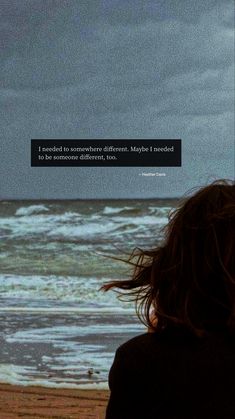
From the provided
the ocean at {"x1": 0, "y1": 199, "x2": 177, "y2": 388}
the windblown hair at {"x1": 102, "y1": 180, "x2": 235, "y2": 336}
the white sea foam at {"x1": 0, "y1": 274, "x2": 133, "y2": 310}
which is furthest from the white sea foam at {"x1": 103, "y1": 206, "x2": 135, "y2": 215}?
the windblown hair at {"x1": 102, "y1": 180, "x2": 235, "y2": 336}

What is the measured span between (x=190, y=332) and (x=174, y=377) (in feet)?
0.18

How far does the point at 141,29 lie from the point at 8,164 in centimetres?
100

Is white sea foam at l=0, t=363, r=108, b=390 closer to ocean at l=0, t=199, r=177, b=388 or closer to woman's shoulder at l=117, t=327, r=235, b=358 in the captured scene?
ocean at l=0, t=199, r=177, b=388

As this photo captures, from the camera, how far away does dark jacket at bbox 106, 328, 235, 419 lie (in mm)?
882

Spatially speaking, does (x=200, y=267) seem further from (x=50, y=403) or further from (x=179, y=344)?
(x=50, y=403)

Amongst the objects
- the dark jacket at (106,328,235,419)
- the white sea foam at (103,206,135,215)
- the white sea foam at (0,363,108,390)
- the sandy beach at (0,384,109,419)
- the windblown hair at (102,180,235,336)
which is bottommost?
the sandy beach at (0,384,109,419)

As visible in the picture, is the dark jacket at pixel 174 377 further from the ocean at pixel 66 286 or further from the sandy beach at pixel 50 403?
the ocean at pixel 66 286

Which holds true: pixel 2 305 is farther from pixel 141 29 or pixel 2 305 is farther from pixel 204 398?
pixel 204 398

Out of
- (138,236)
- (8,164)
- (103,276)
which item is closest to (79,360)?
(103,276)

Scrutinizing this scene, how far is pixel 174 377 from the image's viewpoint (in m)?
0.89

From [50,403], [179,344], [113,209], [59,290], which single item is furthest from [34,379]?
[179,344]

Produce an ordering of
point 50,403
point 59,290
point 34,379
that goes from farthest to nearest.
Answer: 1. point 59,290
2. point 34,379
3. point 50,403

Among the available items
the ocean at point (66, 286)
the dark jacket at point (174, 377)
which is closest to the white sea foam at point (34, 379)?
the ocean at point (66, 286)

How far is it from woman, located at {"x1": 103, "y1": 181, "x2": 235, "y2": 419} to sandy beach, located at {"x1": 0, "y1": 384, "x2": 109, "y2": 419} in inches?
115
